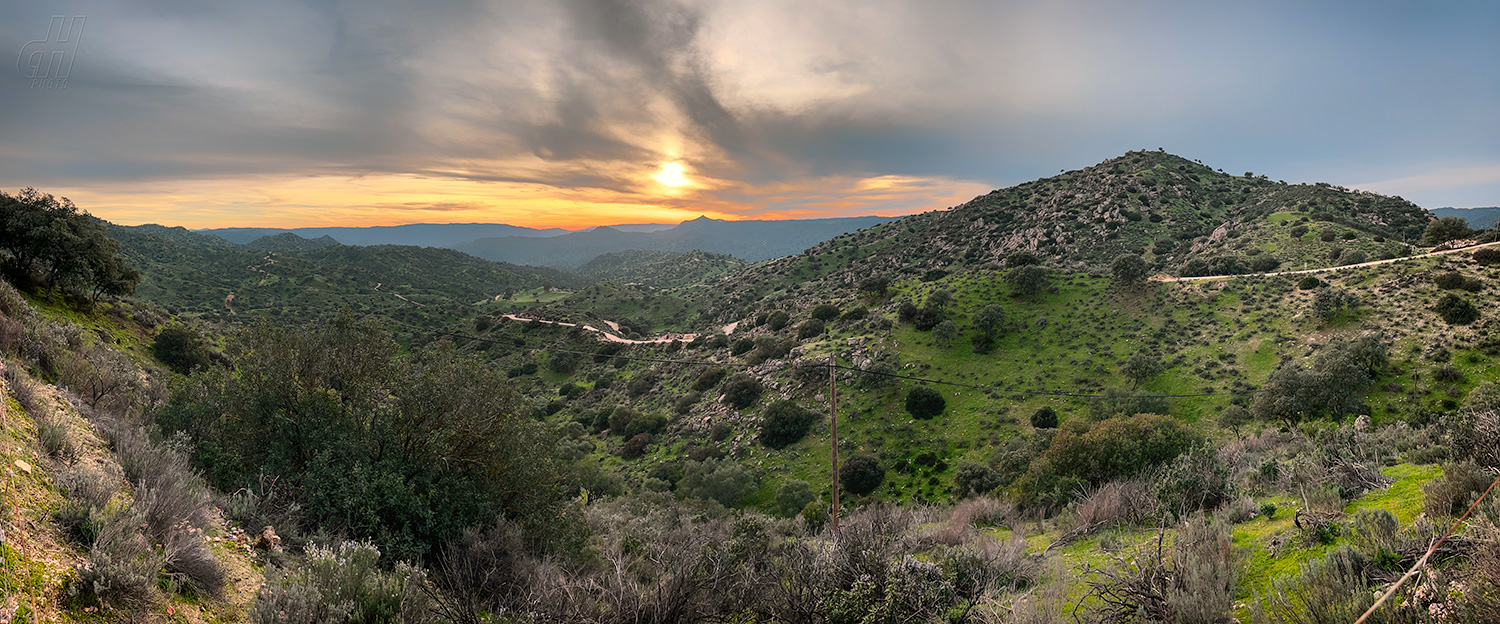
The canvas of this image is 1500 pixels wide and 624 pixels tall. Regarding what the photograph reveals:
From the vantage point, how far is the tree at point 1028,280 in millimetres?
43750

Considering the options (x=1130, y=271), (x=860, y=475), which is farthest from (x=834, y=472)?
(x=1130, y=271)

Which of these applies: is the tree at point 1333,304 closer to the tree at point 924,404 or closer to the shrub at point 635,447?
the tree at point 924,404

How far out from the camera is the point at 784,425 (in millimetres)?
33500

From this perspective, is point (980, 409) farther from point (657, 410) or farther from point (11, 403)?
point (11, 403)

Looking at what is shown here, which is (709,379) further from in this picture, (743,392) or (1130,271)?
(1130,271)

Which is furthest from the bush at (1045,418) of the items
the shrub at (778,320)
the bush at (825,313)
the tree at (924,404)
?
the shrub at (778,320)

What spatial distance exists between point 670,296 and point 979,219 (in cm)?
6350

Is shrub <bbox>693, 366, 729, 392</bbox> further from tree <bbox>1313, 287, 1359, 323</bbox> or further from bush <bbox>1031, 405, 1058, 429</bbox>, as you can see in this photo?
tree <bbox>1313, 287, 1359, 323</bbox>

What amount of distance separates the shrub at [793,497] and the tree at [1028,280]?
28.3 metres

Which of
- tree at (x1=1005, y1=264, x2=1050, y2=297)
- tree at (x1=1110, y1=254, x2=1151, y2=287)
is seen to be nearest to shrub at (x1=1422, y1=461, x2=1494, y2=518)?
tree at (x1=1005, y1=264, x2=1050, y2=297)

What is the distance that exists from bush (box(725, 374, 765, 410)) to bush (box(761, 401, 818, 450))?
15.6ft

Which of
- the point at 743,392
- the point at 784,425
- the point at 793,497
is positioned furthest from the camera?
the point at 743,392

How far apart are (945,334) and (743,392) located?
16.1 metres

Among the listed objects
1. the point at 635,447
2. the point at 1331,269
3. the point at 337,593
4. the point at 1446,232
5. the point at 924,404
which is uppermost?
the point at 1446,232
